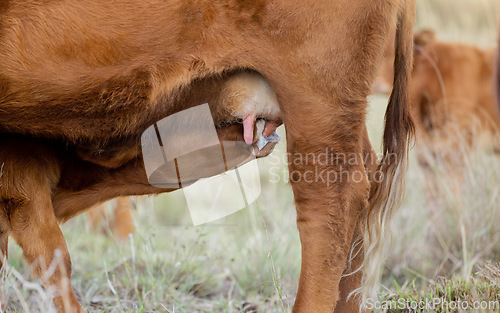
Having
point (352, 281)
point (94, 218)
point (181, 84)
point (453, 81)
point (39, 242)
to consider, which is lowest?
point (94, 218)

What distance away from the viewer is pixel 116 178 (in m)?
2.28

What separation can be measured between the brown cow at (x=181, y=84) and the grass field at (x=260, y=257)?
1.47 ft

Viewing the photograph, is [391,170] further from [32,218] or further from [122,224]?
[122,224]

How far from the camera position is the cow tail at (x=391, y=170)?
218cm

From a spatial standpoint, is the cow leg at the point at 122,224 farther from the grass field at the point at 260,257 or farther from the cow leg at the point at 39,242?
the cow leg at the point at 39,242

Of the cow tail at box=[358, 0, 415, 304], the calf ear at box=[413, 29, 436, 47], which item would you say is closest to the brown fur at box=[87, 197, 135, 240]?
the cow tail at box=[358, 0, 415, 304]

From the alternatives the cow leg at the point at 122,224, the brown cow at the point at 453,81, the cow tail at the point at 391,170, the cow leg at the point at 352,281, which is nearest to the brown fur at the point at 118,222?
the cow leg at the point at 122,224

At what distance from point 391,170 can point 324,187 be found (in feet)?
1.27

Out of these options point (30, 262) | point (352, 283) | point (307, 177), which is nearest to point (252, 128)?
point (307, 177)

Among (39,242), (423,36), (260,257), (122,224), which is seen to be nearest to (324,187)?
(39,242)

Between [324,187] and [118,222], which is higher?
[324,187]

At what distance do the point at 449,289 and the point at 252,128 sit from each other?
108 centimetres

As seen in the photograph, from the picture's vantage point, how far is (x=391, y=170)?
7.32ft

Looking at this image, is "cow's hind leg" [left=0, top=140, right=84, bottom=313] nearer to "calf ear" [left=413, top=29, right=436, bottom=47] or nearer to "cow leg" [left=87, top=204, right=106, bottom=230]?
"cow leg" [left=87, top=204, right=106, bottom=230]
